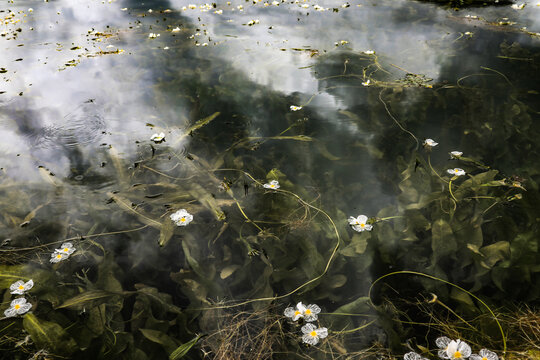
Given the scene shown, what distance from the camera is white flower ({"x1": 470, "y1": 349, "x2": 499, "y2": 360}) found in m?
0.84

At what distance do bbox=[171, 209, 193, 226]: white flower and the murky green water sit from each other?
2cm

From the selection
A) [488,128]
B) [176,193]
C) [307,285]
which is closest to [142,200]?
[176,193]

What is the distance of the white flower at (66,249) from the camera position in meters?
1.17

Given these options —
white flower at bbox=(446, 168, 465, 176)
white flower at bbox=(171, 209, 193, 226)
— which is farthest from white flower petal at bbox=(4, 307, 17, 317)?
white flower at bbox=(446, 168, 465, 176)

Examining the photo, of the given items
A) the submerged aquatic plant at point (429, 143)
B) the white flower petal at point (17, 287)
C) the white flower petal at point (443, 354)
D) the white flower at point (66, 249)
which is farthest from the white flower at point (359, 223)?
the white flower petal at point (17, 287)

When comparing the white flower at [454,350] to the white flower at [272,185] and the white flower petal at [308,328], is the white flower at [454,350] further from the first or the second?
the white flower at [272,185]

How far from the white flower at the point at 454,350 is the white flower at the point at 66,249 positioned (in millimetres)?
1215

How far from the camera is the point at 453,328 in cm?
92

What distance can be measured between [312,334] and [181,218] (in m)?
0.66

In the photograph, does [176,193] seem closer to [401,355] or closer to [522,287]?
[401,355]

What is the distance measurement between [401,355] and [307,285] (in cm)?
32

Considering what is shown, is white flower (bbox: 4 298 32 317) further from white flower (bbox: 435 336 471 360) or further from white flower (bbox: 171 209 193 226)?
white flower (bbox: 435 336 471 360)

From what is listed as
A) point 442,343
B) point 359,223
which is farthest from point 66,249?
point 442,343

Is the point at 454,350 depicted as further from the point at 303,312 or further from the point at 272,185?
the point at 272,185
